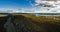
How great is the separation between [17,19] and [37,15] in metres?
0.24

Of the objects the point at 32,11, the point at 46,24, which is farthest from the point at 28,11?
the point at 46,24

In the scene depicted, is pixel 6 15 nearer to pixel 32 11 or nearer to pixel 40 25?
pixel 32 11

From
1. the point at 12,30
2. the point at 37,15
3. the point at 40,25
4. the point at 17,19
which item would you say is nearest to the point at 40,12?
the point at 37,15

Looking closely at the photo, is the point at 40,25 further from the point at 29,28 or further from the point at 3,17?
the point at 3,17

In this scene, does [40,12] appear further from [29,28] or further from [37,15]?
[29,28]

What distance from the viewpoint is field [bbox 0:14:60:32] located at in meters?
1.48

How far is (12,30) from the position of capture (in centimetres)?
147

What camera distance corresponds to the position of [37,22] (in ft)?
4.86

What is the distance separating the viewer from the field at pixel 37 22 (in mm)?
1477

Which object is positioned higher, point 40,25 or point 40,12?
point 40,12

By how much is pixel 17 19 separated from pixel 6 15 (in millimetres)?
135

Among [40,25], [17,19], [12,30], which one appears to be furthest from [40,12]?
[12,30]

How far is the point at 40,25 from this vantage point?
1.48m

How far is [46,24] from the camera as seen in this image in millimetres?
1481
